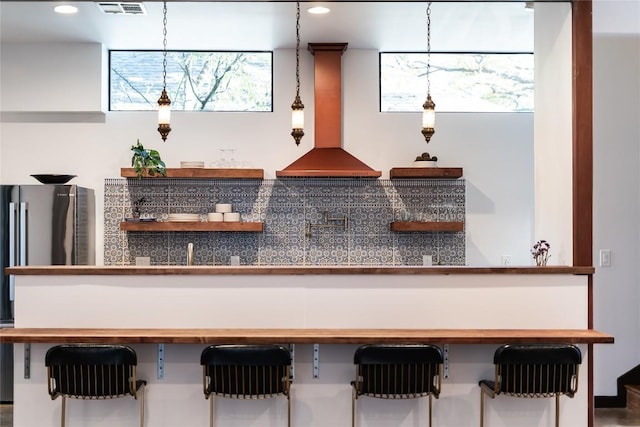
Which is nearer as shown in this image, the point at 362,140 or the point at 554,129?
the point at 554,129

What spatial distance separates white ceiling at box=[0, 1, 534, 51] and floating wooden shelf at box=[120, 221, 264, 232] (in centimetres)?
153

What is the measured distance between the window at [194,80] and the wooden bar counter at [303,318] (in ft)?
8.18

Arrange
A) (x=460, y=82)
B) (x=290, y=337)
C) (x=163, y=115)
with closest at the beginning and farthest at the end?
(x=290, y=337)
(x=163, y=115)
(x=460, y=82)

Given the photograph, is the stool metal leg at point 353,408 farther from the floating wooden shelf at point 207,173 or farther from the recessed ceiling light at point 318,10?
the recessed ceiling light at point 318,10

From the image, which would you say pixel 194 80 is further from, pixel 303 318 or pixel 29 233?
pixel 303 318

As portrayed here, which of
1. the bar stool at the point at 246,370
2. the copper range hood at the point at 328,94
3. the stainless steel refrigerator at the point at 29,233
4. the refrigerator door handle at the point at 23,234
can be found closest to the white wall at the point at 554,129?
the copper range hood at the point at 328,94

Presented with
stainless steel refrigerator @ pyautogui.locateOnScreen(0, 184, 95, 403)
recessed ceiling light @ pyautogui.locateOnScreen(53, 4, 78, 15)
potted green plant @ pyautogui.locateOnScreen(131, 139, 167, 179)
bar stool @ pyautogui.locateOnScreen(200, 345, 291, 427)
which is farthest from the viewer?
potted green plant @ pyautogui.locateOnScreen(131, 139, 167, 179)

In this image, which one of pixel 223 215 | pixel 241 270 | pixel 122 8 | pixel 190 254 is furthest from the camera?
pixel 223 215

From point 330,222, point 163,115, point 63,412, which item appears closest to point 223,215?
point 330,222

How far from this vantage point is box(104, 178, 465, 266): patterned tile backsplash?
18.9 ft

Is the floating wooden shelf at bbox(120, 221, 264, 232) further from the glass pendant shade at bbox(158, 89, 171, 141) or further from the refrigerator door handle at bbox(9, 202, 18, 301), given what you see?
the glass pendant shade at bbox(158, 89, 171, 141)

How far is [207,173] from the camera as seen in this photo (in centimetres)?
553

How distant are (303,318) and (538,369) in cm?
127

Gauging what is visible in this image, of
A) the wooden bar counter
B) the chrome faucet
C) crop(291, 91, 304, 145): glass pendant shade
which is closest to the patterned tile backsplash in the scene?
the chrome faucet
